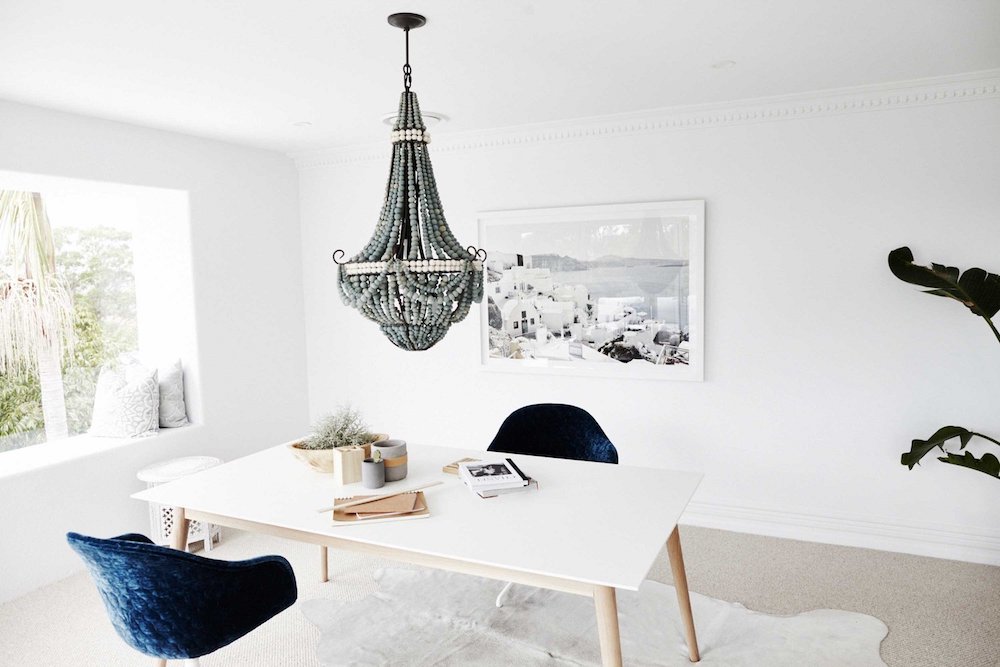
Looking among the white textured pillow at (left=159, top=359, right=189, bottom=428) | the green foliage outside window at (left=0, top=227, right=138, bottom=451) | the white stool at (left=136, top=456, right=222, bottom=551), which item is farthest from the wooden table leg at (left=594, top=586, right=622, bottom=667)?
the green foliage outside window at (left=0, top=227, right=138, bottom=451)

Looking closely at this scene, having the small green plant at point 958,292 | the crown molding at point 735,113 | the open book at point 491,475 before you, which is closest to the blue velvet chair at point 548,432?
the open book at point 491,475

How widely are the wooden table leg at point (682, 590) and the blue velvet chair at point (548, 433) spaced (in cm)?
76

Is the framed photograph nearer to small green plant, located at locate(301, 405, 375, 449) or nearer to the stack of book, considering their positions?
the stack of book

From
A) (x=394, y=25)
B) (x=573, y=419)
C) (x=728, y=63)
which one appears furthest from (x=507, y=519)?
(x=728, y=63)

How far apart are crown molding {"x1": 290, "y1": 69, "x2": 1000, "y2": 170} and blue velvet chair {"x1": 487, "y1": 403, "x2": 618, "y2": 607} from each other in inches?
67.5

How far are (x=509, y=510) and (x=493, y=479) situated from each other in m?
0.25

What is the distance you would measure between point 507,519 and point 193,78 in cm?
230

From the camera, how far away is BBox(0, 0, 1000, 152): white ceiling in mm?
2279

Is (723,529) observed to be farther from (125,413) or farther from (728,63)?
(125,413)

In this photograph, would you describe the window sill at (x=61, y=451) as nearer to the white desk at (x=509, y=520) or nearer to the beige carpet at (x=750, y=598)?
the beige carpet at (x=750, y=598)

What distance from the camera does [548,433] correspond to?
3301mm

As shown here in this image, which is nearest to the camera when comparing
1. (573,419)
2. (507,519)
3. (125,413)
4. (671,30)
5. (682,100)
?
(507,519)

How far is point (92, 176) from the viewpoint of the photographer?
362 cm

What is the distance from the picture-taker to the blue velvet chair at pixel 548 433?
3234 millimetres
